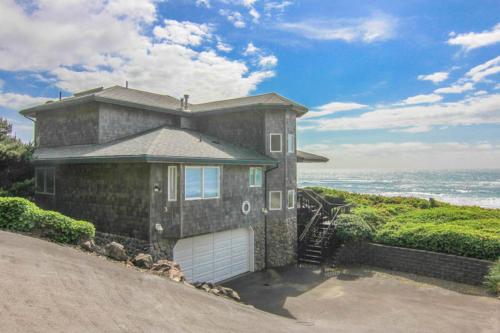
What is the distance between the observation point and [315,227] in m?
18.0

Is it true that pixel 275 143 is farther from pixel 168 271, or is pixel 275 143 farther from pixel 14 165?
pixel 14 165

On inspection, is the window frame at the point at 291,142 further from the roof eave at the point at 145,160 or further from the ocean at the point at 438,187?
the ocean at the point at 438,187

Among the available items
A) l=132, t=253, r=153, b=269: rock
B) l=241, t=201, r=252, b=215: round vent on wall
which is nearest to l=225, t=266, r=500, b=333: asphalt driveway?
l=241, t=201, r=252, b=215: round vent on wall

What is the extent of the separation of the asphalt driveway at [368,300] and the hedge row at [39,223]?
20.7ft

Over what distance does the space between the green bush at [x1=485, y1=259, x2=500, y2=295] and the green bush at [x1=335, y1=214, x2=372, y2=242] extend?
5133mm

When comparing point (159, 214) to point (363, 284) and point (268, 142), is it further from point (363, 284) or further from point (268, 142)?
point (363, 284)

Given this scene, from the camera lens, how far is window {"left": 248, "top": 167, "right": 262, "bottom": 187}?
15205 millimetres

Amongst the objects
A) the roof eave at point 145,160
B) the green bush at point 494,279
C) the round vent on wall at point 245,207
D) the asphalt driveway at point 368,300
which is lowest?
the asphalt driveway at point 368,300

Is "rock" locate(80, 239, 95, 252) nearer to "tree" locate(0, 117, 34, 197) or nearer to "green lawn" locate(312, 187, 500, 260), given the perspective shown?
"tree" locate(0, 117, 34, 197)

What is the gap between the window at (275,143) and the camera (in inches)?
640

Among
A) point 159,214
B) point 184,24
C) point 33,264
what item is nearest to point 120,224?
point 159,214

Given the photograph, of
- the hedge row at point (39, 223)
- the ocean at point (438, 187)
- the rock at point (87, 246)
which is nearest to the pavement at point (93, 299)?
the rock at point (87, 246)

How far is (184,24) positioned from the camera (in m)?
14.8

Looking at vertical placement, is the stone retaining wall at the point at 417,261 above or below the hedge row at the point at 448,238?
below
